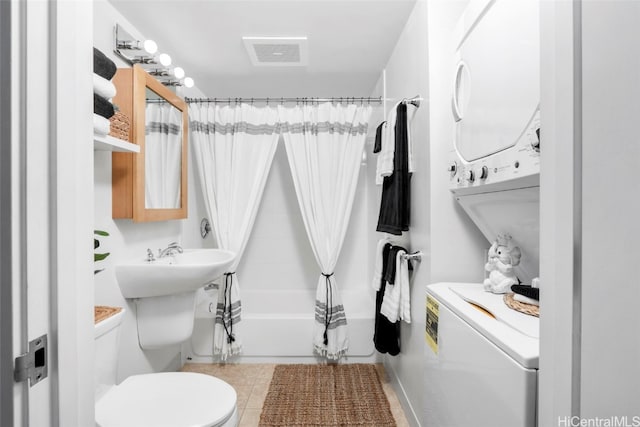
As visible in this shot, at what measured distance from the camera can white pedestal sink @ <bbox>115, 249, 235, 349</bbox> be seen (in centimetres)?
167

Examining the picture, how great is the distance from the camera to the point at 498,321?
0.87 meters

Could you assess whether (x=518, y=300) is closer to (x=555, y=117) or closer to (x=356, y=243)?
(x=555, y=117)

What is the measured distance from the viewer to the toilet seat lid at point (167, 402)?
1.14 metres

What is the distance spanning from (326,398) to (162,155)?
191 centimetres

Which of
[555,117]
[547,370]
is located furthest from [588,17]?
[547,370]

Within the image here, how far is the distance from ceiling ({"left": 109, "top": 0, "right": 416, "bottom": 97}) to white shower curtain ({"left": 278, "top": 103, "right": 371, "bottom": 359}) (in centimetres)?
37

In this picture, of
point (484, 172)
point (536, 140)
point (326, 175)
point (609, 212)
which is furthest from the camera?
point (326, 175)

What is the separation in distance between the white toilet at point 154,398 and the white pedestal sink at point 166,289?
14.1 inches

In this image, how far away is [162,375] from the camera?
1.45m

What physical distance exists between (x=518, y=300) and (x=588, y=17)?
0.83 metres

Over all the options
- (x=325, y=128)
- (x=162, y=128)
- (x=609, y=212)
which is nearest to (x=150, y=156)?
(x=162, y=128)

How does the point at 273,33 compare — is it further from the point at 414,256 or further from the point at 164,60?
the point at 414,256

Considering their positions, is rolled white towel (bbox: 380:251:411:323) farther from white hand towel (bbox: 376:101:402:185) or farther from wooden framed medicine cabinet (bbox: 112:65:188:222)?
wooden framed medicine cabinet (bbox: 112:65:188:222)

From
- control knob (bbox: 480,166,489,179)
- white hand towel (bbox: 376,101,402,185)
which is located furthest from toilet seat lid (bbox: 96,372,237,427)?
white hand towel (bbox: 376,101,402,185)
